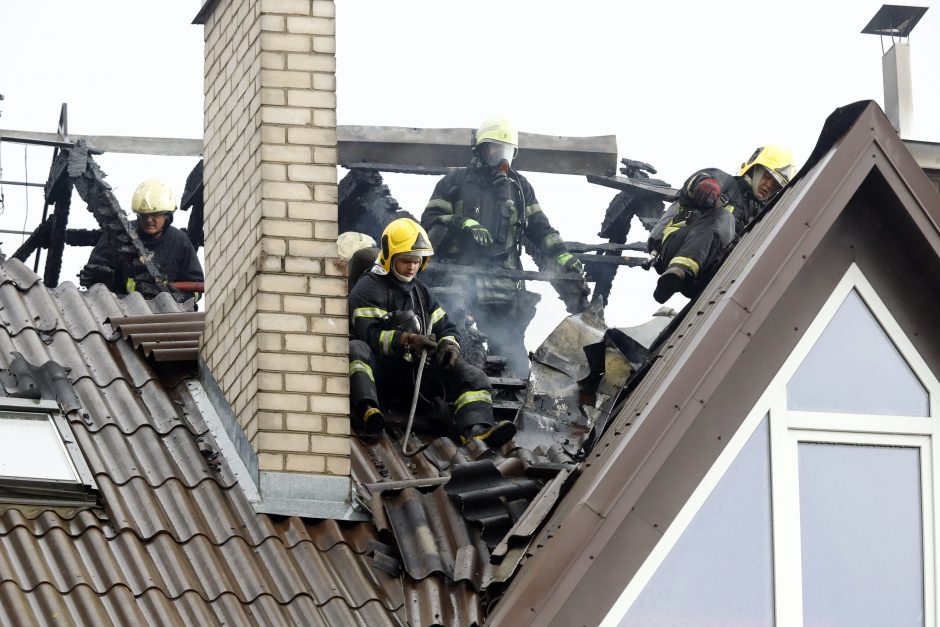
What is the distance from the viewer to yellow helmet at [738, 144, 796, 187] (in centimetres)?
1379

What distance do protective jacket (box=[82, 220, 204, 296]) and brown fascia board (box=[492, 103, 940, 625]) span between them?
8288 mm

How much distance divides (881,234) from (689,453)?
4.14 ft

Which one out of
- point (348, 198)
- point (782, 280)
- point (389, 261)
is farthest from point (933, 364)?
point (348, 198)

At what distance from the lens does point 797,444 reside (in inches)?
291

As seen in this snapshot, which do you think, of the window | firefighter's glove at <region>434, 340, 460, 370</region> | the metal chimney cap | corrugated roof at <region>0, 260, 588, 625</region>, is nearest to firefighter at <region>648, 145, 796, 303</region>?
the metal chimney cap

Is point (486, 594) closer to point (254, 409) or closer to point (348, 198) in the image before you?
point (254, 409)

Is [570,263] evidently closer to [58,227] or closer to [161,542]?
[58,227]

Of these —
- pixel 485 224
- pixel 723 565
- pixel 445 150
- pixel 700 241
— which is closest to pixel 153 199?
pixel 445 150

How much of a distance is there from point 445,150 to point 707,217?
504 centimetres

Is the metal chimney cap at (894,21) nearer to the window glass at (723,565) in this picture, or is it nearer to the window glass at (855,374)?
the window glass at (855,374)

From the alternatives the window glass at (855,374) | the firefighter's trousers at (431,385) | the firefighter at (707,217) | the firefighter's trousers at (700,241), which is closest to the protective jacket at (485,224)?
the firefighter at (707,217)

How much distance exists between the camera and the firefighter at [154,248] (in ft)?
50.5

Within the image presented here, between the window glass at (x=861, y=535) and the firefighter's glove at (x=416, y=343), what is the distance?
3578mm

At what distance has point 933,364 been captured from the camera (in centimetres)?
756
